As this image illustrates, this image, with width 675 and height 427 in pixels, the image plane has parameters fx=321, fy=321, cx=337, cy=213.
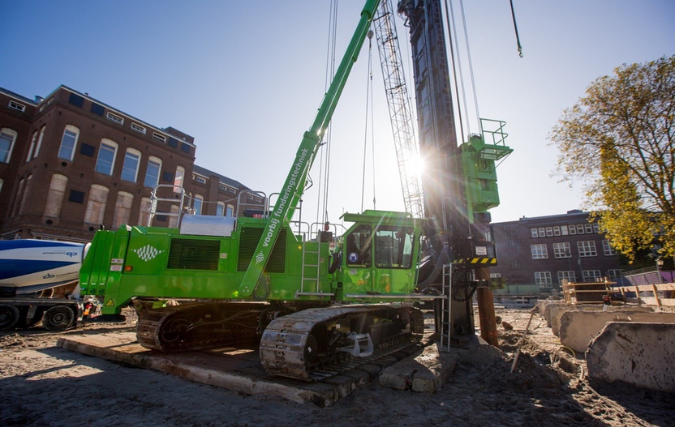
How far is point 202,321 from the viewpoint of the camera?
7207 millimetres

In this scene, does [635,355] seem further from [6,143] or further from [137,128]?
[6,143]

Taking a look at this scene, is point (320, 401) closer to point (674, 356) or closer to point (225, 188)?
point (674, 356)

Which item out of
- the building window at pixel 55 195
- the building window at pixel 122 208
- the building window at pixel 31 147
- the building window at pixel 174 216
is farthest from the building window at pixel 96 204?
the building window at pixel 174 216

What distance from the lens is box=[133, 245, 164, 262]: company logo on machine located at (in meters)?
6.82

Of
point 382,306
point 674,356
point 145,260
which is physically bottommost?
point 674,356

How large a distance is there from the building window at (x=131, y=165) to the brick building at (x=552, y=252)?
151 ft

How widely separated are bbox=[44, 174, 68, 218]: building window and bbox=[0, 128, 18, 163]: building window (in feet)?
19.5

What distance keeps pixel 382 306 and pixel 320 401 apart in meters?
3.42

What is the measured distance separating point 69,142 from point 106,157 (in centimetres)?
274

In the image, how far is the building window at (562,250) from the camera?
163 feet

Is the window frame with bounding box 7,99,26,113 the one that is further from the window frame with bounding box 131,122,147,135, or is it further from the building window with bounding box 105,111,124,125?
the window frame with bounding box 131,122,147,135

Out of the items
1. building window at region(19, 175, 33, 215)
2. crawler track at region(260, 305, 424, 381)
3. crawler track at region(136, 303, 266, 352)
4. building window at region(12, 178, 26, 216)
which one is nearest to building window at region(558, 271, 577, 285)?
crawler track at region(260, 305, 424, 381)

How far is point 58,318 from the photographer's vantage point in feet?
39.6

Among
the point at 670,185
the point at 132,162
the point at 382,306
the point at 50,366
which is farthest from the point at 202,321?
the point at 132,162
